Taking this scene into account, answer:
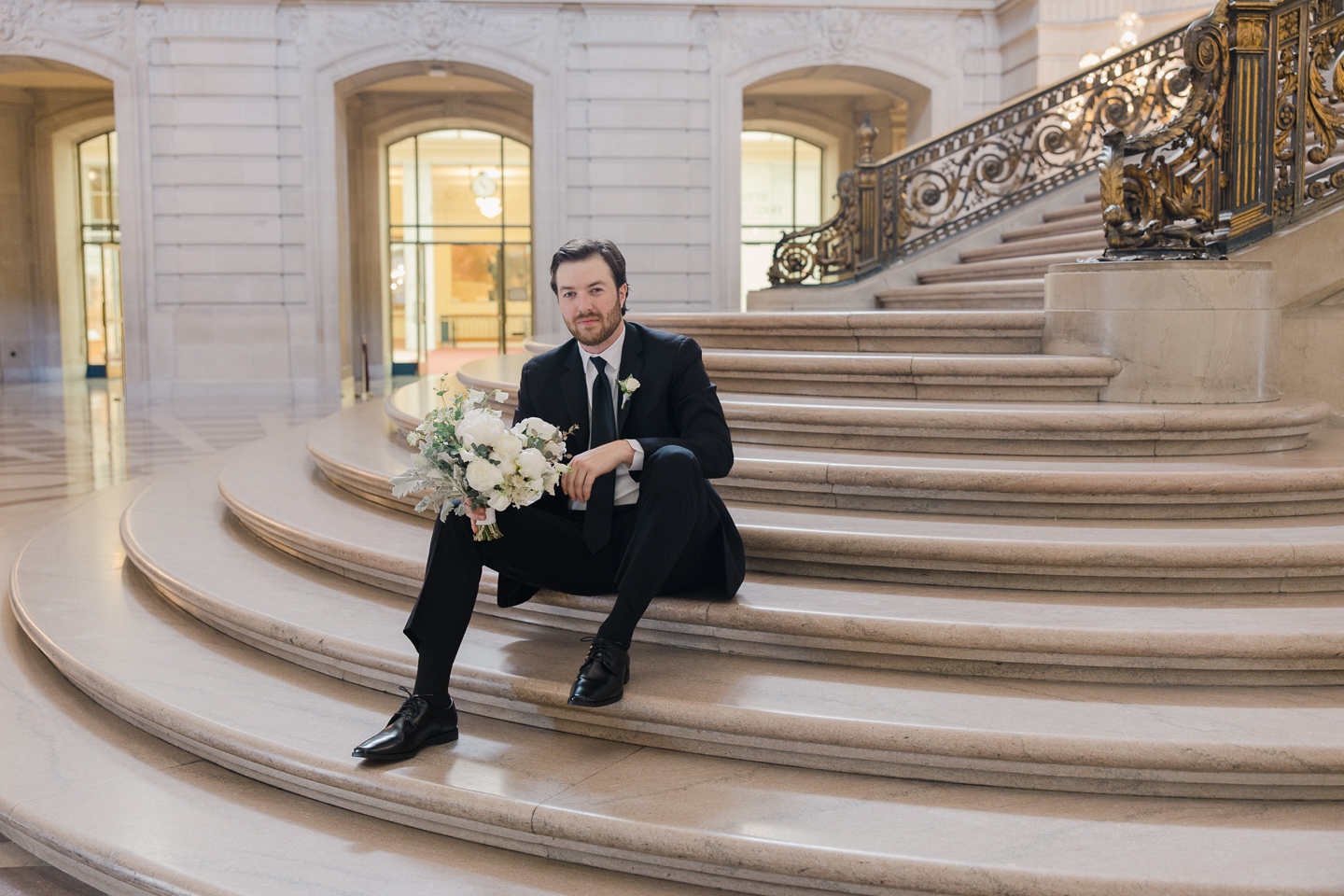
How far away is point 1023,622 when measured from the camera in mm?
3191

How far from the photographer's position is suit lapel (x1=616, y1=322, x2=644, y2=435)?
3.41m

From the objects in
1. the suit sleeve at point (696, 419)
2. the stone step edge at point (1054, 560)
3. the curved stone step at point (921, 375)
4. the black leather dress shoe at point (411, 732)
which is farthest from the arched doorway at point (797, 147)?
the black leather dress shoe at point (411, 732)

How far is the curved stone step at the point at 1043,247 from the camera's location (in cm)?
768

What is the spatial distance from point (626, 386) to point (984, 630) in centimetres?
124

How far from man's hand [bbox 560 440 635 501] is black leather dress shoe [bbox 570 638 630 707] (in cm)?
43

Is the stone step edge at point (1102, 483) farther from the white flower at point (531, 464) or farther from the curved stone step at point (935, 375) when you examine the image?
the white flower at point (531, 464)

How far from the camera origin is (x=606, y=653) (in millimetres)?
3012

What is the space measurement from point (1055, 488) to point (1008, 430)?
21.2 inches

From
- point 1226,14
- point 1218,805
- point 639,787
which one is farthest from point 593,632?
point 1226,14

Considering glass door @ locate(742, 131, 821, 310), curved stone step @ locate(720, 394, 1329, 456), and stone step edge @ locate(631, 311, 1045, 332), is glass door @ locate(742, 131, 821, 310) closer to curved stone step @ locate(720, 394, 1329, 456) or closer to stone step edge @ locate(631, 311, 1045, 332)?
stone step edge @ locate(631, 311, 1045, 332)

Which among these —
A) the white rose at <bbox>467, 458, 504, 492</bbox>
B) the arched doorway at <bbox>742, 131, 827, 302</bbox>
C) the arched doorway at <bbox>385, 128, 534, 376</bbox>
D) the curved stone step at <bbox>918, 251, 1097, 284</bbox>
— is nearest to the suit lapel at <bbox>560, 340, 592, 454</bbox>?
the white rose at <bbox>467, 458, 504, 492</bbox>

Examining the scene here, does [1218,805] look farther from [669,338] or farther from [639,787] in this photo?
[669,338]

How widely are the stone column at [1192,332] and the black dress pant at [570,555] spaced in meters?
2.56

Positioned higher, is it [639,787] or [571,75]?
[571,75]
